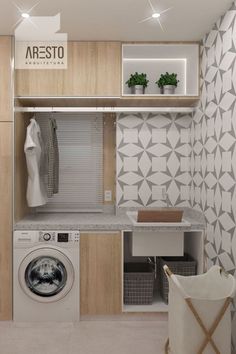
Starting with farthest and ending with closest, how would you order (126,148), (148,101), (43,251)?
(126,148)
(148,101)
(43,251)

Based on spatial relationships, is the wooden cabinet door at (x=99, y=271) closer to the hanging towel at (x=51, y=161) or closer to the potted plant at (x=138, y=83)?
the hanging towel at (x=51, y=161)

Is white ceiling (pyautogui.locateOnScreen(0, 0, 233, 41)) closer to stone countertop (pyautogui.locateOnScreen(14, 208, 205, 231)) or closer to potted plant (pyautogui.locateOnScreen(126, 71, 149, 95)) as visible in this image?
potted plant (pyautogui.locateOnScreen(126, 71, 149, 95))

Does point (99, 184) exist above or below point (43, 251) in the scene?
above

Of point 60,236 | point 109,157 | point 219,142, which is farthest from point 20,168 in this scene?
point 219,142

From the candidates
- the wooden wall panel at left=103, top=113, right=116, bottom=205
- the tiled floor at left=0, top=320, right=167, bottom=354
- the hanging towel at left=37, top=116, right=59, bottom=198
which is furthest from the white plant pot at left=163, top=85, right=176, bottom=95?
the tiled floor at left=0, top=320, right=167, bottom=354

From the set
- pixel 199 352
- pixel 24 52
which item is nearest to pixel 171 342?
pixel 199 352

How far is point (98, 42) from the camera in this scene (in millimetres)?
3441

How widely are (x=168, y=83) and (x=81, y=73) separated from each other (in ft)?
2.83

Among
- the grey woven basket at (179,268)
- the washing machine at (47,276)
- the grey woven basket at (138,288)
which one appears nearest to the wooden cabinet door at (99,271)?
the washing machine at (47,276)

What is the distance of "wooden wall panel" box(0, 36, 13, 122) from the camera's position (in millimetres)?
3273

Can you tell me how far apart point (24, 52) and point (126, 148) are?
1.40 meters

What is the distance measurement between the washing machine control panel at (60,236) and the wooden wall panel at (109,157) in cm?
82

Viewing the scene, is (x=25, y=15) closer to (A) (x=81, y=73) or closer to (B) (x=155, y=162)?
(A) (x=81, y=73)

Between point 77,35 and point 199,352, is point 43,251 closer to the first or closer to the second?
point 199,352
